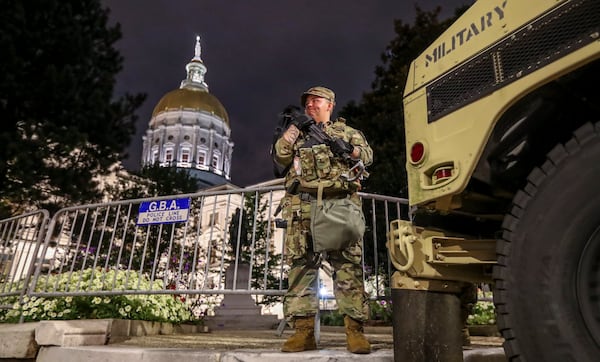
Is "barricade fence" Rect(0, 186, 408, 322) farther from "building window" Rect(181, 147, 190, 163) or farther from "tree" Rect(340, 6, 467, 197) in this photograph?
"building window" Rect(181, 147, 190, 163)

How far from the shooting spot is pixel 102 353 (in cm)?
312

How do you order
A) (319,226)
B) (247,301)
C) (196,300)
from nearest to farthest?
(319,226)
(196,300)
(247,301)

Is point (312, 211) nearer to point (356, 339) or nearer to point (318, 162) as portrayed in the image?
point (318, 162)

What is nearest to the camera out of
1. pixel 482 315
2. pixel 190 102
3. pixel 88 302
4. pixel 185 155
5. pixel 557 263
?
pixel 557 263

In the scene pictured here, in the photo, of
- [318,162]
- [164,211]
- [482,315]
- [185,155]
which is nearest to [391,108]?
[482,315]

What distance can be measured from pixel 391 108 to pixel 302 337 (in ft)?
32.6

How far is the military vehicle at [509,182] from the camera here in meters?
1.50

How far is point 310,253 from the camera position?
320 cm

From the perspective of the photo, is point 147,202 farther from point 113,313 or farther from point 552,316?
point 552,316

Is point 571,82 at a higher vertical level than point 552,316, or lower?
higher

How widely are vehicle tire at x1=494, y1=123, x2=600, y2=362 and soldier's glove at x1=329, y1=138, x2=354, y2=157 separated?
158 centimetres

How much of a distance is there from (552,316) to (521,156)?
749 mm

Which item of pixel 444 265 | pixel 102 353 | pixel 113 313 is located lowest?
pixel 102 353

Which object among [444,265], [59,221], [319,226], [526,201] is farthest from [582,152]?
[59,221]
